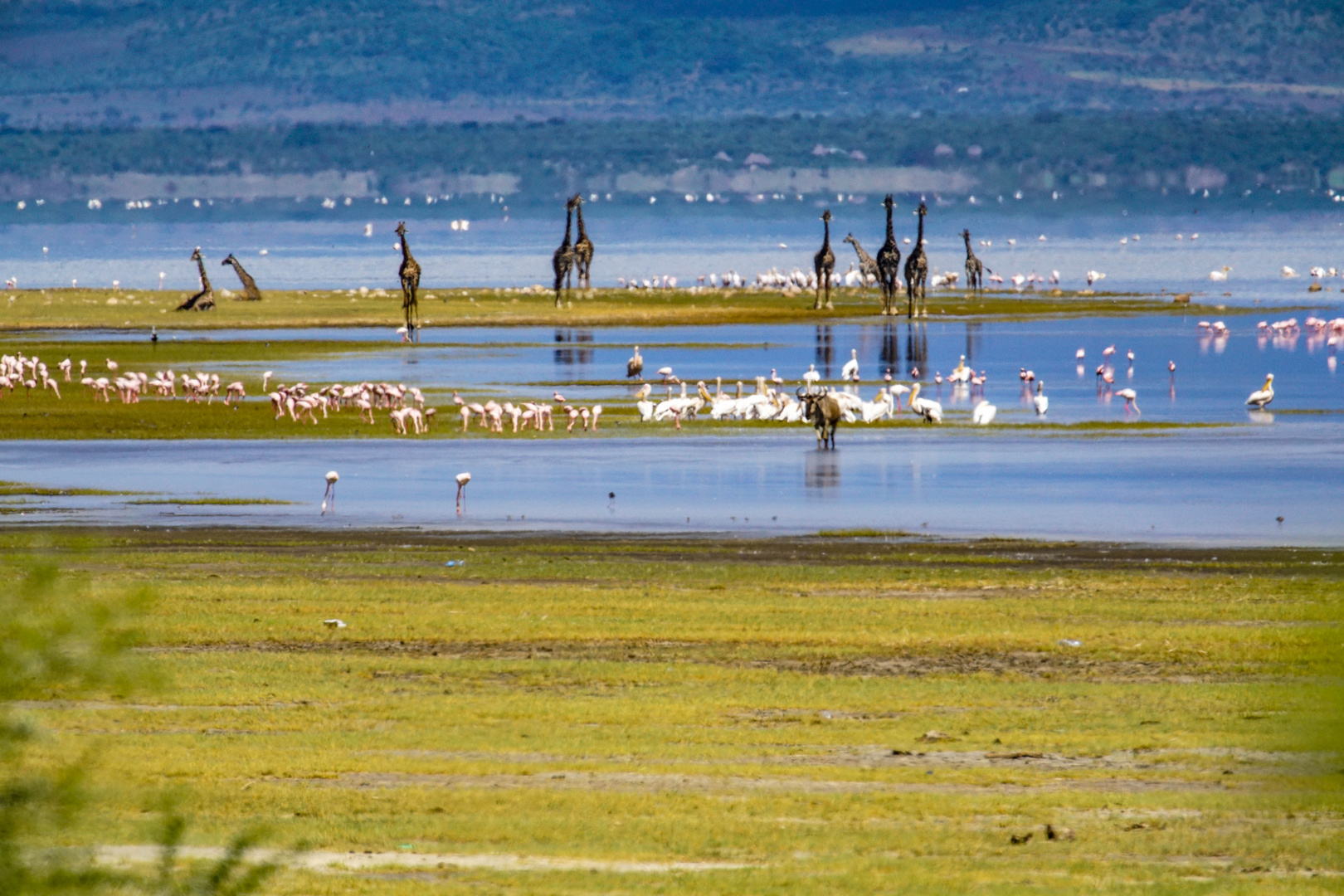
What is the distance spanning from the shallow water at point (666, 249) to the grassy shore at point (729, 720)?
59.1 meters

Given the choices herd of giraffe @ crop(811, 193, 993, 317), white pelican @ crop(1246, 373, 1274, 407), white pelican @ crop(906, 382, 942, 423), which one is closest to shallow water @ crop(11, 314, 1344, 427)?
white pelican @ crop(1246, 373, 1274, 407)

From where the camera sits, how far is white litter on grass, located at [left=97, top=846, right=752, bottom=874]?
8680mm

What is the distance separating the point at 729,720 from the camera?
11.7m

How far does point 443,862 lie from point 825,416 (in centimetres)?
2122

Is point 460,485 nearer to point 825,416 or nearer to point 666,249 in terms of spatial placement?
point 825,416

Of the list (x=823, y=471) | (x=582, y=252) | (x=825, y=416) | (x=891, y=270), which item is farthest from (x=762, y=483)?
(x=582, y=252)

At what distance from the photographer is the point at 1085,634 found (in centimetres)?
1443

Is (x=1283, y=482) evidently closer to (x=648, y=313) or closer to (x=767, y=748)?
(x=767, y=748)

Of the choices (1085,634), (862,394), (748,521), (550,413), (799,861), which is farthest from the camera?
(862,394)

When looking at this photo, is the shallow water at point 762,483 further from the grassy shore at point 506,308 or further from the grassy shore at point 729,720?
the grassy shore at point 506,308

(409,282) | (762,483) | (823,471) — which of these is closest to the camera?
(762,483)

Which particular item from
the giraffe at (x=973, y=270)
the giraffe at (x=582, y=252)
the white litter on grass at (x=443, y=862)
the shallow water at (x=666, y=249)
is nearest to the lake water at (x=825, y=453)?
the giraffe at (x=973, y=270)

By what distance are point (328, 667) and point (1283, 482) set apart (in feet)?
52.2

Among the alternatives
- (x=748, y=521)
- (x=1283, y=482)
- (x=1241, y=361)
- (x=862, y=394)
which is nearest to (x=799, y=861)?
(x=748, y=521)
